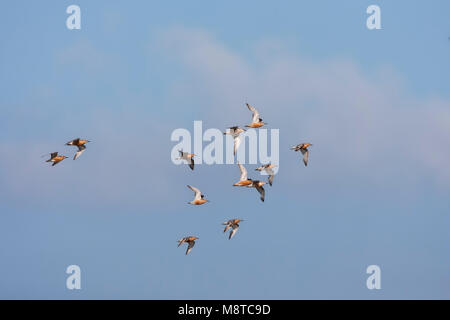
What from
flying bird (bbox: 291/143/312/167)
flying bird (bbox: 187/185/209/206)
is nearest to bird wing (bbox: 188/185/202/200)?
flying bird (bbox: 187/185/209/206)

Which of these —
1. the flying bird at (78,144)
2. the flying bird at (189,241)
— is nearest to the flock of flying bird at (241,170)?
the flying bird at (189,241)

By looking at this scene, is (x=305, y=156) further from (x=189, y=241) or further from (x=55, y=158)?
(x=55, y=158)

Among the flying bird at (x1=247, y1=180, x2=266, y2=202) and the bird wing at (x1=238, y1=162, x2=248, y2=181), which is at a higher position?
the bird wing at (x1=238, y1=162, x2=248, y2=181)

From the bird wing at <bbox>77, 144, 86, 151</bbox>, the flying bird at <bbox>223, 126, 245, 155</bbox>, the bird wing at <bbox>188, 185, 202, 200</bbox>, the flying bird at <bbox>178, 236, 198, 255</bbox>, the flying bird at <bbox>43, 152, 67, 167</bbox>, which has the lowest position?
the flying bird at <bbox>178, 236, 198, 255</bbox>

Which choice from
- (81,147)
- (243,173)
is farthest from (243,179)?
(81,147)

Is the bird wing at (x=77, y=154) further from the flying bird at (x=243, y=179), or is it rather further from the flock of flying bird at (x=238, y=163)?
the flying bird at (x=243, y=179)

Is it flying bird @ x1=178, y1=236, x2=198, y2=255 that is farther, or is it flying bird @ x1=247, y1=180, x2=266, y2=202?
flying bird @ x1=178, y1=236, x2=198, y2=255

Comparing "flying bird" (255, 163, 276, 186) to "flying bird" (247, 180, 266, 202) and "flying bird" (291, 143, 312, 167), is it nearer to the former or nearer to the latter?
"flying bird" (247, 180, 266, 202)

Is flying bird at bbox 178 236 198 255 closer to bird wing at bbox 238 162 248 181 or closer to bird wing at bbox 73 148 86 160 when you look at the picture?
bird wing at bbox 238 162 248 181
